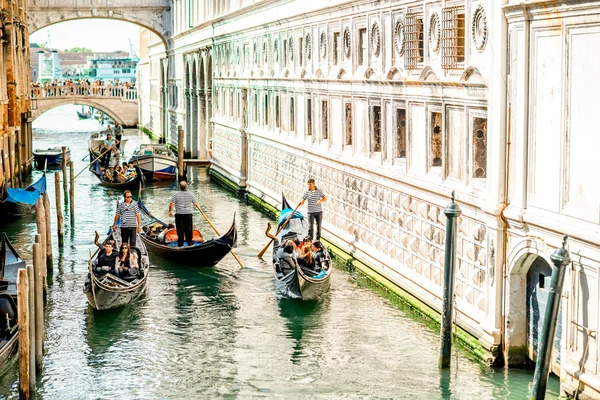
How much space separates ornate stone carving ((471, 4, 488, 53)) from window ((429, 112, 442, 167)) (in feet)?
5.31

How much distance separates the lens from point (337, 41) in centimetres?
1544

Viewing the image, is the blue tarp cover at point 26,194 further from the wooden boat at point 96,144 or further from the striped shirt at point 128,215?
the wooden boat at point 96,144

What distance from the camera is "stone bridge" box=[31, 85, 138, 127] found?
44594 mm

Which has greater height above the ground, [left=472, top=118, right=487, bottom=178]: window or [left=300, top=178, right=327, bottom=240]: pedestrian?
[left=472, top=118, right=487, bottom=178]: window

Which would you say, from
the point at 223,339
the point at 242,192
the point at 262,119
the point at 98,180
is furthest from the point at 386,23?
the point at 98,180

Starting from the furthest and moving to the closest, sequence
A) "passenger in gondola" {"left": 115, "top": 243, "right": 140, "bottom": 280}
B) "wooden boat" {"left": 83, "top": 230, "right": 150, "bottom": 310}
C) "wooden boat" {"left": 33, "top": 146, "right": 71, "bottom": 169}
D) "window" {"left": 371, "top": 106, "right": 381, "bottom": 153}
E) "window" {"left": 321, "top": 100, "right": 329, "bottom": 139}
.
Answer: "wooden boat" {"left": 33, "top": 146, "right": 71, "bottom": 169}
"window" {"left": 321, "top": 100, "right": 329, "bottom": 139}
"window" {"left": 371, "top": 106, "right": 381, "bottom": 153}
"passenger in gondola" {"left": 115, "top": 243, "right": 140, "bottom": 280}
"wooden boat" {"left": 83, "top": 230, "right": 150, "bottom": 310}

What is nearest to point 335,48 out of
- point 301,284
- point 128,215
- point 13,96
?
point 128,215

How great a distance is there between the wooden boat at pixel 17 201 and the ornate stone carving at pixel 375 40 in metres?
8.40

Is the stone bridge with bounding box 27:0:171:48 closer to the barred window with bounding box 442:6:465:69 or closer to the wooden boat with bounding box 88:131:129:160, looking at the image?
the wooden boat with bounding box 88:131:129:160

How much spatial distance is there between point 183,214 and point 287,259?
98.8 inches

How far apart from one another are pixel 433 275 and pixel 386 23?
325cm

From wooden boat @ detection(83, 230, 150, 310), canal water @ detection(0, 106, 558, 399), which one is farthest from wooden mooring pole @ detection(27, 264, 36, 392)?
wooden boat @ detection(83, 230, 150, 310)

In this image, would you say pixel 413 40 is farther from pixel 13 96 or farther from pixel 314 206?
pixel 13 96

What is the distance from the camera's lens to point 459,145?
35.6ft
